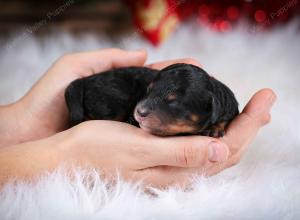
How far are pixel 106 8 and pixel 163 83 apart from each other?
288 centimetres

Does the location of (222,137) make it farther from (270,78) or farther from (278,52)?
(278,52)

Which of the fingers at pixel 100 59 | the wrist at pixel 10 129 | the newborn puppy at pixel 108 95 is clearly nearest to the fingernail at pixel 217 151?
the newborn puppy at pixel 108 95

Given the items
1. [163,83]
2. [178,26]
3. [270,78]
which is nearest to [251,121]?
[163,83]

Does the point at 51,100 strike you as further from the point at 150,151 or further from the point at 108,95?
the point at 150,151

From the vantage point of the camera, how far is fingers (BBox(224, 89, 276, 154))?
172 centimetres

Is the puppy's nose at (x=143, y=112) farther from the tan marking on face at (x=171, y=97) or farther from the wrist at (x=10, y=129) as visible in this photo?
the wrist at (x=10, y=129)

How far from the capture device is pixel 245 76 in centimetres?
257

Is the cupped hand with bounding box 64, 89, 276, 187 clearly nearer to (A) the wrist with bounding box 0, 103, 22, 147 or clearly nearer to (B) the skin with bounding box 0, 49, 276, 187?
(B) the skin with bounding box 0, 49, 276, 187

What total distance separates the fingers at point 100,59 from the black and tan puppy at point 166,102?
332 millimetres

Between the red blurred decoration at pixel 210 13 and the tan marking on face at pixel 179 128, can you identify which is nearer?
the tan marking on face at pixel 179 128

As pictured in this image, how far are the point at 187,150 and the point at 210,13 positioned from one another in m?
1.64

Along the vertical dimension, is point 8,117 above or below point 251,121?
below

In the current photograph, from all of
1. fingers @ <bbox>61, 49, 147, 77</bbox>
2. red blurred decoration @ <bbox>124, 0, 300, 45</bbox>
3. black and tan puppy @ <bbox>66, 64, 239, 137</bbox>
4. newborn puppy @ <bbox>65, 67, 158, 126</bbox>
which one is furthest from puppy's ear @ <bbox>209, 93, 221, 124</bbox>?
red blurred decoration @ <bbox>124, 0, 300, 45</bbox>

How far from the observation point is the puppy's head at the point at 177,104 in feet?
5.04
